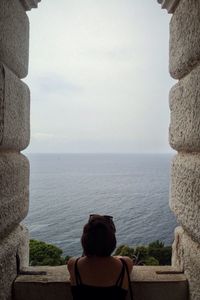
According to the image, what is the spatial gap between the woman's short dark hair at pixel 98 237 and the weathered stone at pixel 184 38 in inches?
42.0

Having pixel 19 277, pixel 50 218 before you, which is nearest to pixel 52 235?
pixel 50 218

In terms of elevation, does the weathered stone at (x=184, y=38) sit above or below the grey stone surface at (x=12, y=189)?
above

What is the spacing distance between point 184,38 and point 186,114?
477 mm

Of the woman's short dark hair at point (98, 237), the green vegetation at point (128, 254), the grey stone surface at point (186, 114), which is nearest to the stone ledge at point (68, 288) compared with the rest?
the woman's short dark hair at point (98, 237)

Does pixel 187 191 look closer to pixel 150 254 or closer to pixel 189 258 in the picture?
pixel 189 258

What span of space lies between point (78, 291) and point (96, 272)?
0.47 feet

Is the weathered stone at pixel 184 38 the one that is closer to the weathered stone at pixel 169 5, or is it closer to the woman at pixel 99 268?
the weathered stone at pixel 169 5

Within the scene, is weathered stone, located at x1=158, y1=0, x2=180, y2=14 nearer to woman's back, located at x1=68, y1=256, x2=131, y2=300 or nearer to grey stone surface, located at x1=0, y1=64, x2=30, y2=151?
grey stone surface, located at x1=0, y1=64, x2=30, y2=151

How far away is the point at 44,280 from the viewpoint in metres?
2.45

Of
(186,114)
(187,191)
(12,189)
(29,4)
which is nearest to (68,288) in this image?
(12,189)

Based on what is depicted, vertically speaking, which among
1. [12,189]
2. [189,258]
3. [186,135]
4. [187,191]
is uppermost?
[186,135]

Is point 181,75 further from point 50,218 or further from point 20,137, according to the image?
point 50,218

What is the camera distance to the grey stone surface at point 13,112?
2.12m

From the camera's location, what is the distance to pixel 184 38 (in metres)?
2.32
